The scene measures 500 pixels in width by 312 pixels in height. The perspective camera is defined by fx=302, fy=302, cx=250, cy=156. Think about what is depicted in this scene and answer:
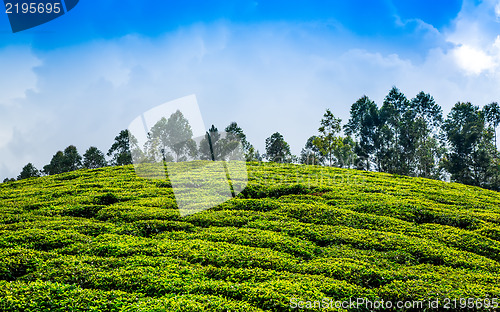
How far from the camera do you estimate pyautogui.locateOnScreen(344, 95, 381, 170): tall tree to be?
5459 cm

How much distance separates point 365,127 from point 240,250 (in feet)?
171

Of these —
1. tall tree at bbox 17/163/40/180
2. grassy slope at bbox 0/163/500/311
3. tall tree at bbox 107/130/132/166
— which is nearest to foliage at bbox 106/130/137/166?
tall tree at bbox 107/130/132/166

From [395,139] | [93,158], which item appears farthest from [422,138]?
[93,158]

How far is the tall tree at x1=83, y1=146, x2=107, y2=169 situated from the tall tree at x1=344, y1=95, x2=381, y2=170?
5198 centimetres

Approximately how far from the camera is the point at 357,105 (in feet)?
188

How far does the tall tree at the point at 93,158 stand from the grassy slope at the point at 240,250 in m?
53.3

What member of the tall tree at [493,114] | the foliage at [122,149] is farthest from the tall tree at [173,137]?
the tall tree at [493,114]

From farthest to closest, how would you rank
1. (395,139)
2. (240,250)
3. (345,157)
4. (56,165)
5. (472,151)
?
(56,165) < (345,157) < (395,139) < (472,151) < (240,250)

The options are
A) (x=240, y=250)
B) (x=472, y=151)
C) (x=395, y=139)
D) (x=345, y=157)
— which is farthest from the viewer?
(x=345, y=157)

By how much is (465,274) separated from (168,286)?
764 cm

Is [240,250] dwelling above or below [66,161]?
below

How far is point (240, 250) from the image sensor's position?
28.2ft

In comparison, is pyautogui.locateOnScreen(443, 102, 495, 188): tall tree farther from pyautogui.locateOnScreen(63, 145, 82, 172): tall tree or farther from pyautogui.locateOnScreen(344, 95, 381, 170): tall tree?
pyautogui.locateOnScreen(63, 145, 82, 172): tall tree

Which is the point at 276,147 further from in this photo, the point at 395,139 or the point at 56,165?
the point at 56,165
